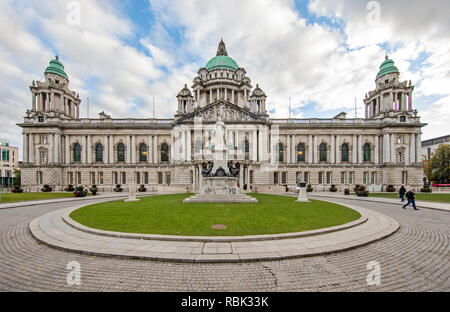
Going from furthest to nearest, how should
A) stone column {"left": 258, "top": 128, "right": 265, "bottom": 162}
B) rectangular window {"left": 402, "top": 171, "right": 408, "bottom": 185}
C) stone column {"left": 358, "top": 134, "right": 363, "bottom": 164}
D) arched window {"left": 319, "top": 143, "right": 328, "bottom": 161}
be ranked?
arched window {"left": 319, "top": 143, "right": 328, "bottom": 161}
stone column {"left": 358, "top": 134, "right": 363, "bottom": 164}
rectangular window {"left": 402, "top": 171, "right": 408, "bottom": 185}
stone column {"left": 258, "top": 128, "right": 265, "bottom": 162}

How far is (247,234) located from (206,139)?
3385cm

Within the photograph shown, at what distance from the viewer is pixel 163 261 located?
6.03 m

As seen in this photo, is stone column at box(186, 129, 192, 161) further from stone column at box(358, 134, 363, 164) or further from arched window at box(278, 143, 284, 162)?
stone column at box(358, 134, 363, 164)

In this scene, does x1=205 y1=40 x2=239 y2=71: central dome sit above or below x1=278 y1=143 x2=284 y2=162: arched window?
above

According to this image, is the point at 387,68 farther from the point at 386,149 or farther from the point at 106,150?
the point at 106,150

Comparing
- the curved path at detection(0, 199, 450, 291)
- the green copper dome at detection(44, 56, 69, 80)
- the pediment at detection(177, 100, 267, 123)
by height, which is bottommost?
the curved path at detection(0, 199, 450, 291)

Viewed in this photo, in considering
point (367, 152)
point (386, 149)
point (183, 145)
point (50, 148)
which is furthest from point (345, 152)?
point (50, 148)

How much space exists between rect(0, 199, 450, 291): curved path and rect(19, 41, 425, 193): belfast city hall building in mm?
34489

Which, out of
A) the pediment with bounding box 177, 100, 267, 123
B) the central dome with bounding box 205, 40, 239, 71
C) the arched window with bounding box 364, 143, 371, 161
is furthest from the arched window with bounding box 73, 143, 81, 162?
the arched window with bounding box 364, 143, 371, 161

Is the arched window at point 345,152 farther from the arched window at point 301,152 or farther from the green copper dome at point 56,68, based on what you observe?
the green copper dome at point 56,68

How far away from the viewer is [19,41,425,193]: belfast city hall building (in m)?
41.6

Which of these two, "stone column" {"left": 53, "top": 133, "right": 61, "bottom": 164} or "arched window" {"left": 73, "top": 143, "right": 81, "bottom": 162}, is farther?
"arched window" {"left": 73, "top": 143, "right": 81, "bottom": 162}

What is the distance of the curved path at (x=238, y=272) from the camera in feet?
15.3
